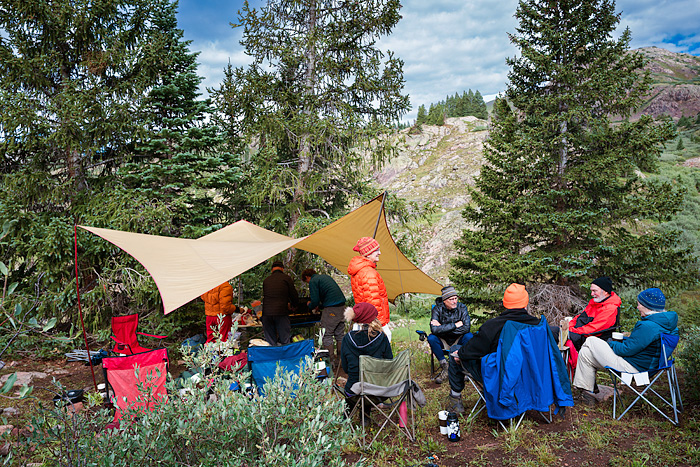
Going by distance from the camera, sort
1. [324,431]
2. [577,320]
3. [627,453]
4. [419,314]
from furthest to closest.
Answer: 1. [419,314]
2. [577,320]
3. [627,453]
4. [324,431]

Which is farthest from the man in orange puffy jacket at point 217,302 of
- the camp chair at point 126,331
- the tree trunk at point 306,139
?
the tree trunk at point 306,139

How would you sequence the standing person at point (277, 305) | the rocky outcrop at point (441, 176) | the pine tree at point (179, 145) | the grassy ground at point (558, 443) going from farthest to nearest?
the rocky outcrop at point (441, 176) → the pine tree at point (179, 145) → the standing person at point (277, 305) → the grassy ground at point (558, 443)

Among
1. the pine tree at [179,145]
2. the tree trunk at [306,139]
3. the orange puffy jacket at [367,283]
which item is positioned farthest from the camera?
the tree trunk at [306,139]

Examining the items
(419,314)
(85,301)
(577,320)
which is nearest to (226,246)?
(85,301)

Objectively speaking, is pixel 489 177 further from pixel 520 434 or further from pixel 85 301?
pixel 85 301

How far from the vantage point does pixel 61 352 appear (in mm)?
7109

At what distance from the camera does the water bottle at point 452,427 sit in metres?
3.70

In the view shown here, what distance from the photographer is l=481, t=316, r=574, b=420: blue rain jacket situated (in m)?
3.63

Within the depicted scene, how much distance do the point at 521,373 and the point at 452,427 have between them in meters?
0.83

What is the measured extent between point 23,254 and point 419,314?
15294mm

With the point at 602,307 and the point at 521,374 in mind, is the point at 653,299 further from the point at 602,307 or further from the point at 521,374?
the point at 521,374

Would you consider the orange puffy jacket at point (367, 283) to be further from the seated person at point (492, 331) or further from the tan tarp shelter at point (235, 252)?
the seated person at point (492, 331)

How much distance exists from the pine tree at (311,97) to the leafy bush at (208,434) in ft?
19.1

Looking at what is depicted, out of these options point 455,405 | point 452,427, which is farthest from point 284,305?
point 452,427
